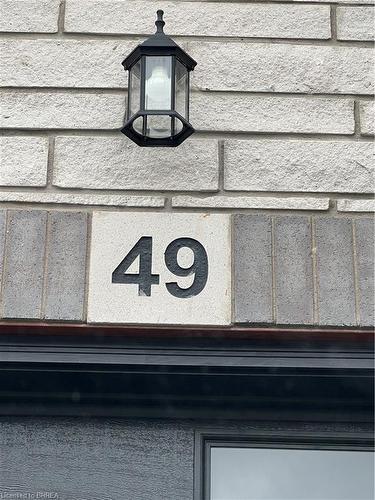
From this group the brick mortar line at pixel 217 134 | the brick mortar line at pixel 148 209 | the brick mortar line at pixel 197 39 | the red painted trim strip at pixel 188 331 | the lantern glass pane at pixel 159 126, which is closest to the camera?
the red painted trim strip at pixel 188 331

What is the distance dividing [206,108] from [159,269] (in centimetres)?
77

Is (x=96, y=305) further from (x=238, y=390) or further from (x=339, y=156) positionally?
(x=339, y=156)

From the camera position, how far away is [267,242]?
448 centimetres

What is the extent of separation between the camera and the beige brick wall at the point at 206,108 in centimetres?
461

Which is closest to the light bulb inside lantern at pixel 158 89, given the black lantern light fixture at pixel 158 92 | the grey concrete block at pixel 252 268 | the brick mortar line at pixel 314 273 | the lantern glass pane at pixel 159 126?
the black lantern light fixture at pixel 158 92

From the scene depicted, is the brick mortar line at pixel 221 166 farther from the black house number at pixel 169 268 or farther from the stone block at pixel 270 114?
the black house number at pixel 169 268

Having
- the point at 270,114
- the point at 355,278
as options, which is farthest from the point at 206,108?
the point at 355,278

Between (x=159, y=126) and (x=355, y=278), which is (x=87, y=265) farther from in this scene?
(x=355, y=278)

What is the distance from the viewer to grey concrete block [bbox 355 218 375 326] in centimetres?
437

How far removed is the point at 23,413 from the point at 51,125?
1189 mm

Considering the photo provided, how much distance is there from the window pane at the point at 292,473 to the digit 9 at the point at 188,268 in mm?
646

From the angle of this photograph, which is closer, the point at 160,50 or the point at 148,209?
the point at 160,50

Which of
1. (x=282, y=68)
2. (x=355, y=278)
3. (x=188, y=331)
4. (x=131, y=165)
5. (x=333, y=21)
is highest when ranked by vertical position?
(x=333, y=21)

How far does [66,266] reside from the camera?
443cm
